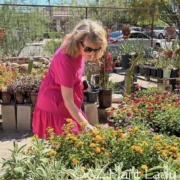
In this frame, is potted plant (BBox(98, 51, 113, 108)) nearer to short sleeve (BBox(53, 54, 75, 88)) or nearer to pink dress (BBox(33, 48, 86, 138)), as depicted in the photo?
pink dress (BBox(33, 48, 86, 138))

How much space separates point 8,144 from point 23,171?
294cm

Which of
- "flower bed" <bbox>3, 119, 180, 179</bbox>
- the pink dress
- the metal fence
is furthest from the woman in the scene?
the metal fence

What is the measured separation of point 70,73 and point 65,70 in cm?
4

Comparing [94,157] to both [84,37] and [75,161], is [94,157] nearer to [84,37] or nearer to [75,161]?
[75,161]

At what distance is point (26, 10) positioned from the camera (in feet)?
35.3

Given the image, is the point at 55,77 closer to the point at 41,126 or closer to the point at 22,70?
the point at 41,126

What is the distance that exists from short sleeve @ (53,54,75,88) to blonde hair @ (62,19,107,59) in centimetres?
5

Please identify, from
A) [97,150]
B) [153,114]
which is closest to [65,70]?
[97,150]

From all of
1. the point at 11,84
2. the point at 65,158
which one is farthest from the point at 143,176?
the point at 11,84

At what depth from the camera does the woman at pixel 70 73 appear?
1920mm

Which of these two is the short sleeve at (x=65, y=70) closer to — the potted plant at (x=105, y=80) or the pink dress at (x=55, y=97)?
the pink dress at (x=55, y=97)

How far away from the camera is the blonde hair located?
1902 millimetres

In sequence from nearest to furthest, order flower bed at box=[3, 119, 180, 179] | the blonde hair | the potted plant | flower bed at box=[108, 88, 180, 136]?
flower bed at box=[3, 119, 180, 179]
the blonde hair
flower bed at box=[108, 88, 180, 136]
the potted plant

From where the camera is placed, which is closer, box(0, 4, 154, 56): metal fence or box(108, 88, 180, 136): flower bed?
box(108, 88, 180, 136): flower bed
